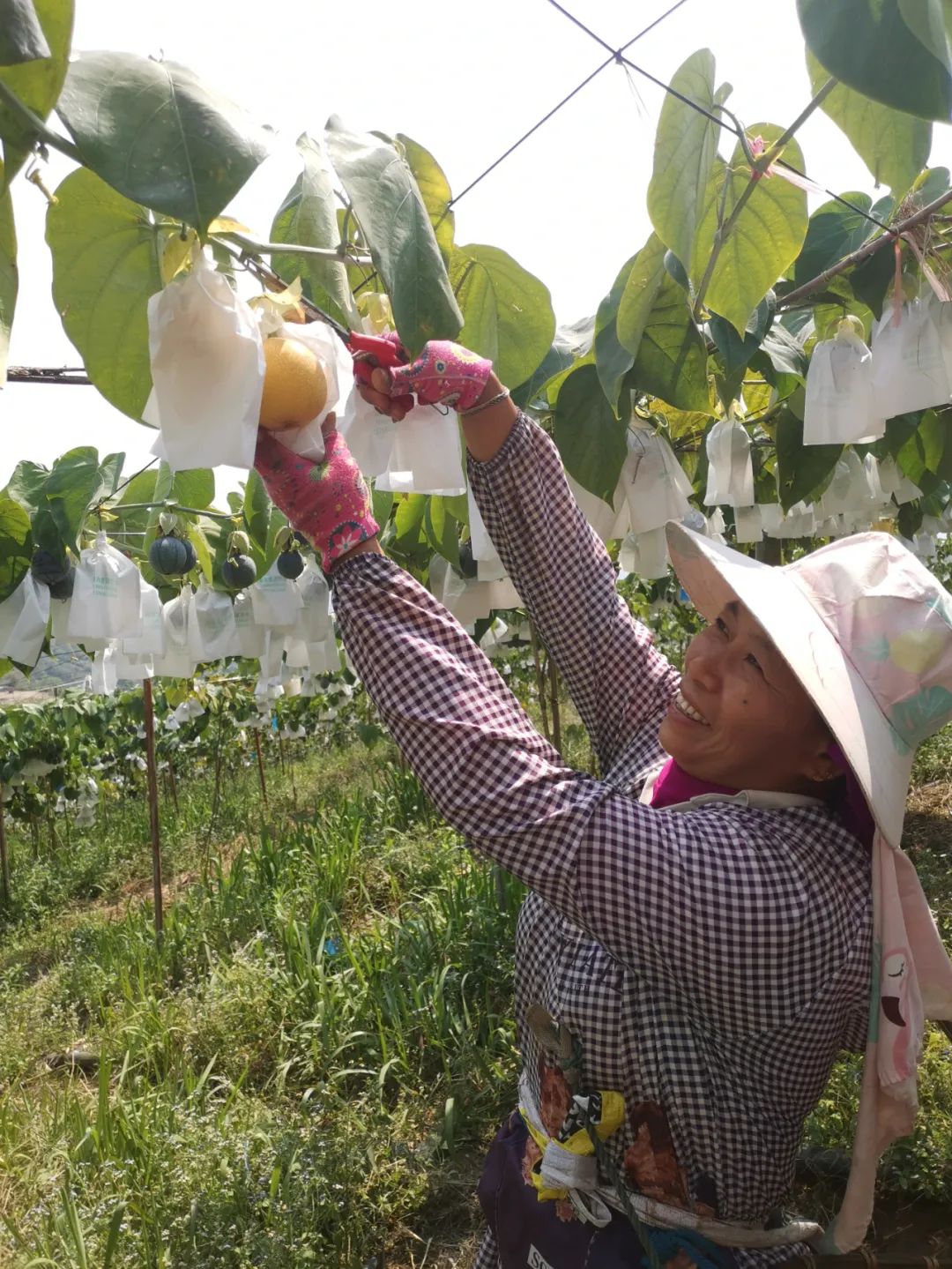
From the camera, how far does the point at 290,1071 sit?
9.02 feet

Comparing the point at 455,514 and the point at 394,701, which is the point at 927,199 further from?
the point at 394,701

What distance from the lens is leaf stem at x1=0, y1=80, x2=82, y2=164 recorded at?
523 millimetres

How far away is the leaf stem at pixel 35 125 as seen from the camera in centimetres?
52

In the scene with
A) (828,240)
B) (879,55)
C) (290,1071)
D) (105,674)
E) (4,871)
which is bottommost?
(4,871)

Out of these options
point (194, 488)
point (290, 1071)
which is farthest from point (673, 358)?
point (290, 1071)

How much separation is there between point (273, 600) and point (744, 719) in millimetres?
1800

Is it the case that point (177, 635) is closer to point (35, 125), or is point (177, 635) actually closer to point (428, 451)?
point (428, 451)

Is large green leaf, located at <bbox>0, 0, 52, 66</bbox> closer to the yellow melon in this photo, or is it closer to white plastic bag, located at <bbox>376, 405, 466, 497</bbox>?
the yellow melon

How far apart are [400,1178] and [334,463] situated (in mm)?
1938

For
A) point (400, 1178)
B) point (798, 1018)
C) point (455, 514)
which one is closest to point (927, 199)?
point (455, 514)

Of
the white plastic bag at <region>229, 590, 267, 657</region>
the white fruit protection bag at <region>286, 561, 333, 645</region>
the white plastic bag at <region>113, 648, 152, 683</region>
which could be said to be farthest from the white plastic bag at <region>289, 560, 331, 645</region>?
the white plastic bag at <region>113, 648, 152, 683</region>

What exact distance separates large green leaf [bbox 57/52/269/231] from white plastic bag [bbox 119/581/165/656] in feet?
6.30

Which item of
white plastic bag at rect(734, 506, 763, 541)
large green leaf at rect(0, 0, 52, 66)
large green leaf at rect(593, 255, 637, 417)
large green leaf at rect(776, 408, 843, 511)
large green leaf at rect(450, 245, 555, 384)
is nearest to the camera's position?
large green leaf at rect(0, 0, 52, 66)

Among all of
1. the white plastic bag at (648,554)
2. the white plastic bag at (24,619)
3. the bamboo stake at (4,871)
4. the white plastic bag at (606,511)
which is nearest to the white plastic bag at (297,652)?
the white plastic bag at (24,619)
